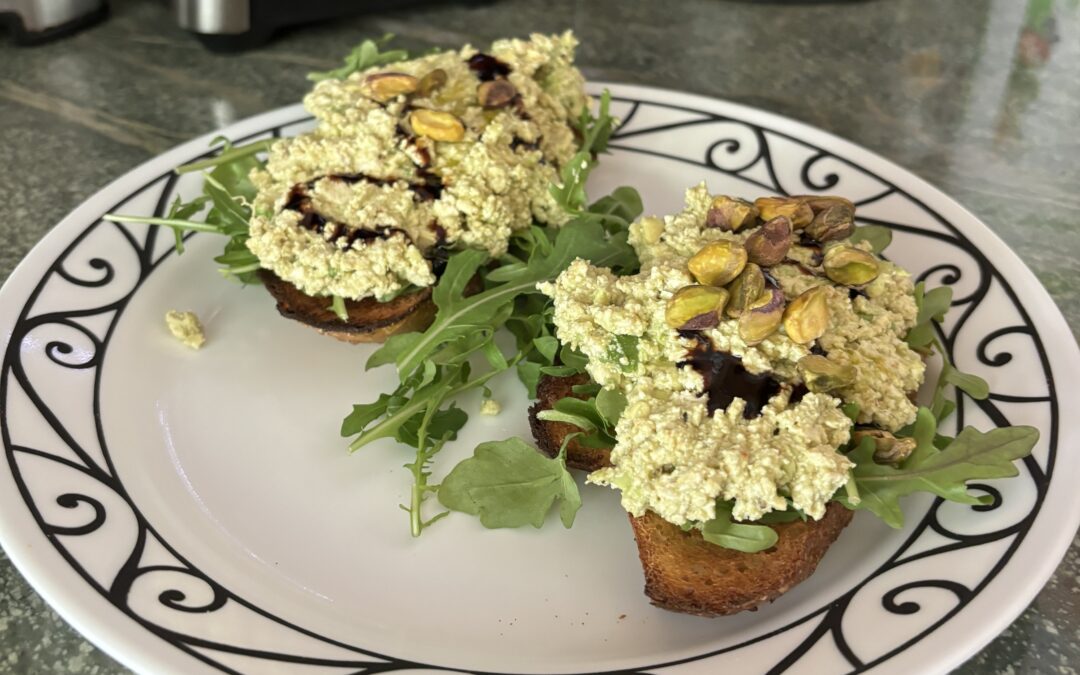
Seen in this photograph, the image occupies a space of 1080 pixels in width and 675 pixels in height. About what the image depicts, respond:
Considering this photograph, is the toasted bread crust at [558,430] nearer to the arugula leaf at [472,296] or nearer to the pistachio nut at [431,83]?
the arugula leaf at [472,296]

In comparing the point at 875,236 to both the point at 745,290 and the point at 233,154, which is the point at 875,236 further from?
the point at 233,154

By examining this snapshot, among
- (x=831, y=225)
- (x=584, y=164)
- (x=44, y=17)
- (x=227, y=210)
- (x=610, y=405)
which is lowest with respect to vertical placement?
(x=44, y=17)

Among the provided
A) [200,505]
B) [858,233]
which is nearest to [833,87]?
[858,233]

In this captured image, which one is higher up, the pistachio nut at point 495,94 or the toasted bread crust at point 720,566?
the pistachio nut at point 495,94

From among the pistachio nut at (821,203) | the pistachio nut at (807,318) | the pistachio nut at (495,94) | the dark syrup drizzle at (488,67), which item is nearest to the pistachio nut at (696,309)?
the pistachio nut at (807,318)

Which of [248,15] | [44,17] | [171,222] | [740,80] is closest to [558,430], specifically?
[171,222]

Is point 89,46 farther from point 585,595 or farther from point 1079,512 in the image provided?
point 1079,512

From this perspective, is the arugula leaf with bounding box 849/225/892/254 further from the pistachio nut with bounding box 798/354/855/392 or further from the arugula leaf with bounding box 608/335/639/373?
the arugula leaf with bounding box 608/335/639/373
